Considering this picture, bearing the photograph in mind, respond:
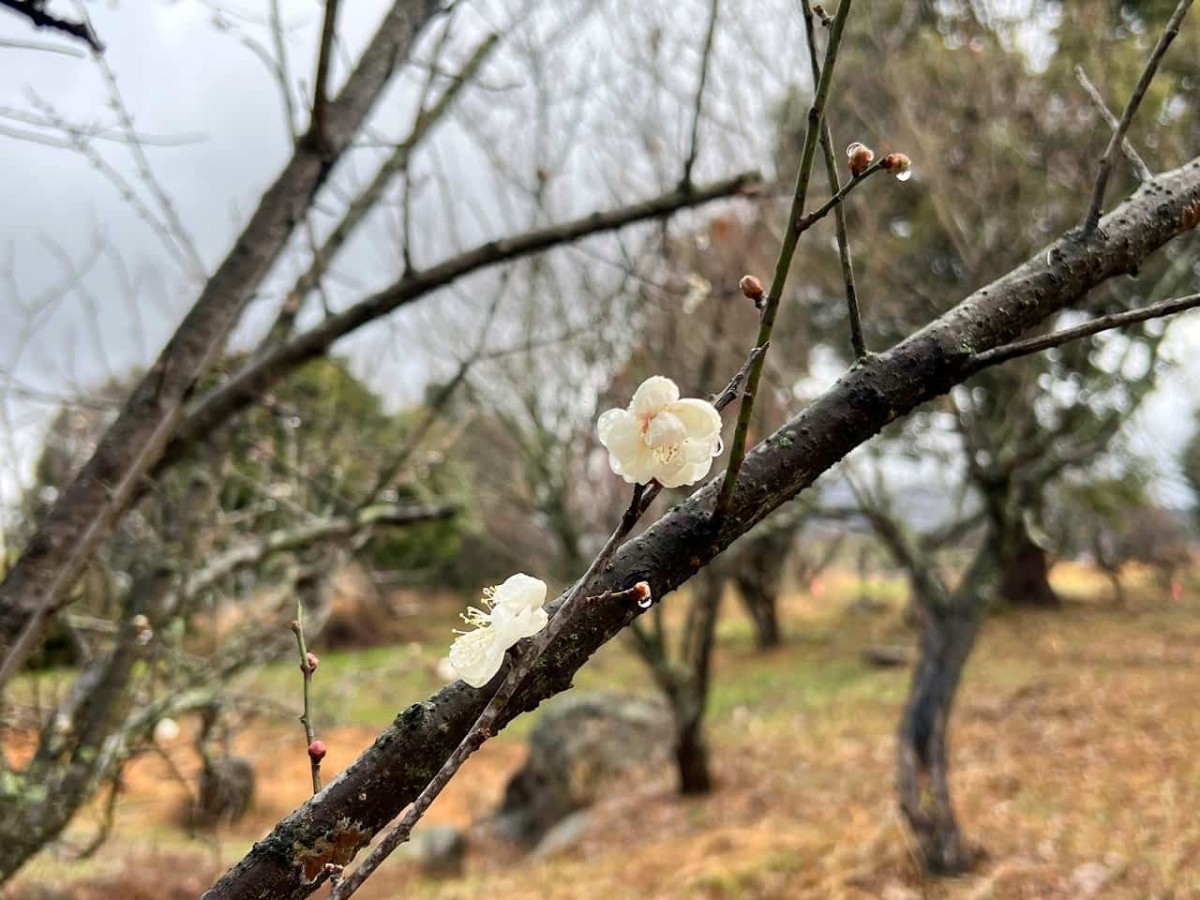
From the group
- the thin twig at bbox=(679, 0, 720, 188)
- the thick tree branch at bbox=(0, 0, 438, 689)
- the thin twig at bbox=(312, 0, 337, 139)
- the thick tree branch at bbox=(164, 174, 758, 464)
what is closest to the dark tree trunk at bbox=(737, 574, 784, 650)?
the thick tree branch at bbox=(164, 174, 758, 464)

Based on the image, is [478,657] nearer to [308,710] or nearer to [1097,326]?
[308,710]

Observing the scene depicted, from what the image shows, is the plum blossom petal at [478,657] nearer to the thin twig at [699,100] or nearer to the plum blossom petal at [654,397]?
the plum blossom petal at [654,397]

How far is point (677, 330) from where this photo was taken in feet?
20.9

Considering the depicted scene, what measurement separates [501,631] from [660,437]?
0.22 meters

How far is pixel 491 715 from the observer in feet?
2.31

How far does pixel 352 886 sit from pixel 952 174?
→ 20.7ft

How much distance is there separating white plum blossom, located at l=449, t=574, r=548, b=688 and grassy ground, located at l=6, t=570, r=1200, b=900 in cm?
270

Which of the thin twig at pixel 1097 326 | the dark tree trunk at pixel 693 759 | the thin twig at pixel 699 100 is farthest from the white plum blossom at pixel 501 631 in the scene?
the dark tree trunk at pixel 693 759

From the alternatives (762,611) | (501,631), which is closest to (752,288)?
(501,631)

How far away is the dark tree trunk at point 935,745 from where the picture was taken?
13.5 ft

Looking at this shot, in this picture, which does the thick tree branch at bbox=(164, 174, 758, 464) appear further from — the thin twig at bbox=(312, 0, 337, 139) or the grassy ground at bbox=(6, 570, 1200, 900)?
the grassy ground at bbox=(6, 570, 1200, 900)

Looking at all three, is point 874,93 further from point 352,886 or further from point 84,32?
point 352,886

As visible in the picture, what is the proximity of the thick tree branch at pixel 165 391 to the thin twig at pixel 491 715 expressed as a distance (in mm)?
1227

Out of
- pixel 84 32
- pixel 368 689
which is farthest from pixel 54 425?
pixel 368 689
